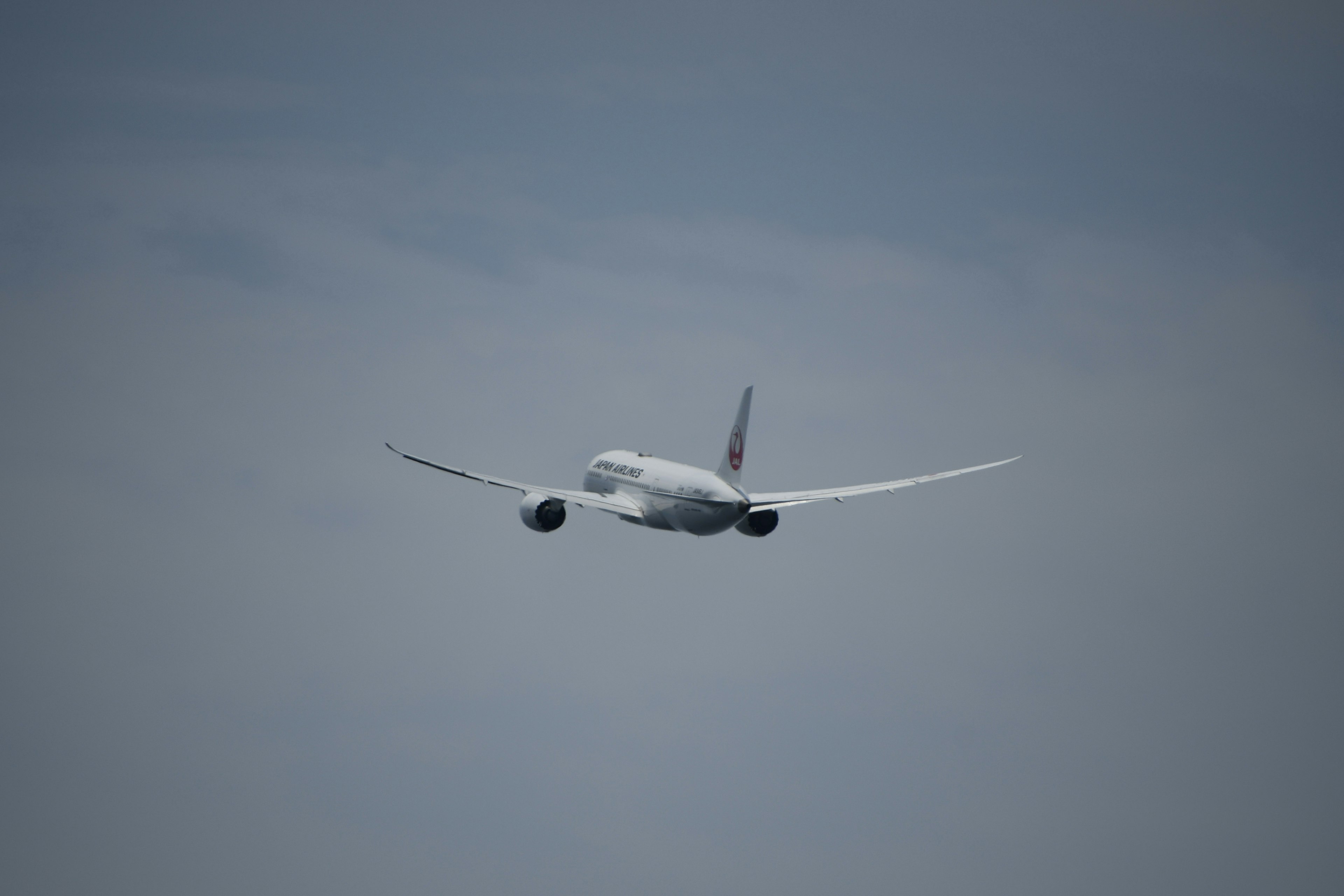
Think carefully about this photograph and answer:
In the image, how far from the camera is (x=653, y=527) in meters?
59.0

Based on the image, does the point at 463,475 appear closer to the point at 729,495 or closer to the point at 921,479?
the point at 729,495

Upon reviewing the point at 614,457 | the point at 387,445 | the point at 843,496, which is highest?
the point at 614,457

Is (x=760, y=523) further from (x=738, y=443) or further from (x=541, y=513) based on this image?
(x=541, y=513)

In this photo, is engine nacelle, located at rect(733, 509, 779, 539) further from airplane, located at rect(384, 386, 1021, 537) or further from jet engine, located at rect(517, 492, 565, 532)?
jet engine, located at rect(517, 492, 565, 532)

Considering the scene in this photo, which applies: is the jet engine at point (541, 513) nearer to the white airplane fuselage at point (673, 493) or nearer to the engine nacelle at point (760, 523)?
the white airplane fuselage at point (673, 493)

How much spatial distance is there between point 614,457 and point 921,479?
1957 centimetres

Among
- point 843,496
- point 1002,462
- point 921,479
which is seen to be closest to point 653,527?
point 843,496

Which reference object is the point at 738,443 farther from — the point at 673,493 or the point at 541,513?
the point at 541,513

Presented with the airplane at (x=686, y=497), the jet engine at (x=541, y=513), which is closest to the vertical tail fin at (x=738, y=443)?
the airplane at (x=686, y=497)

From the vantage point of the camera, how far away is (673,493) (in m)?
56.0

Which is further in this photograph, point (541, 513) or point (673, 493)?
point (541, 513)

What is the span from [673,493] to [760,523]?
496 centimetres

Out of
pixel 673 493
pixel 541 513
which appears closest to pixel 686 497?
pixel 673 493

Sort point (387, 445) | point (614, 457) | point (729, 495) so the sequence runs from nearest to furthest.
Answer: point (387, 445) → point (729, 495) → point (614, 457)
